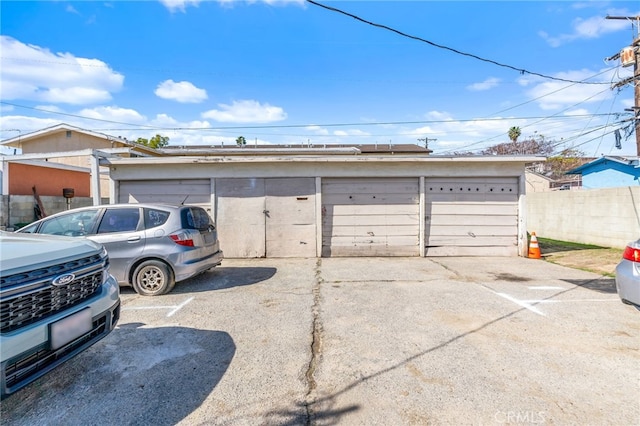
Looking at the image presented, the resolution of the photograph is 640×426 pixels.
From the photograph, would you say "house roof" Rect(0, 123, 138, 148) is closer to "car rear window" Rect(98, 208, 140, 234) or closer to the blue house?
"car rear window" Rect(98, 208, 140, 234)

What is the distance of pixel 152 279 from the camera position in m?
5.17

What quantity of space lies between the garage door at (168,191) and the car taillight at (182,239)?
139 inches

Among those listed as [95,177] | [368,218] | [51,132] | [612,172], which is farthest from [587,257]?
[51,132]

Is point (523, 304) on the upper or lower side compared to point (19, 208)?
lower

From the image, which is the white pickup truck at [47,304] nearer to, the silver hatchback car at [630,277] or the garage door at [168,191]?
the silver hatchback car at [630,277]

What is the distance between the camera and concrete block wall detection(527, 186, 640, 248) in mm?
8922

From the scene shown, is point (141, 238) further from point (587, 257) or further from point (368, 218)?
point (587, 257)

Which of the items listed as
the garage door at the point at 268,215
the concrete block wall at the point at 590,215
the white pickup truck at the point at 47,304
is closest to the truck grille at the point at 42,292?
the white pickup truck at the point at 47,304

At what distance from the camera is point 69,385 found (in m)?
2.58

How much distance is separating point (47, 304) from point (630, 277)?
17.9ft

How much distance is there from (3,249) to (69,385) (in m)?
1.20

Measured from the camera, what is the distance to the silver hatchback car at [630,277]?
3.43 m

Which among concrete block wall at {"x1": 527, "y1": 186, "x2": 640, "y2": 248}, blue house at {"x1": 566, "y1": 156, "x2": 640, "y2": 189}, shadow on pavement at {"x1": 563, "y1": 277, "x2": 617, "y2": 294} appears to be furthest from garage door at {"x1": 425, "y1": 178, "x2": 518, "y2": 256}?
blue house at {"x1": 566, "y1": 156, "x2": 640, "y2": 189}

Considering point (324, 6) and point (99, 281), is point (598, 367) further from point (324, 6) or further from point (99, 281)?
point (324, 6)
